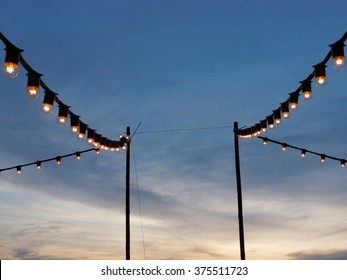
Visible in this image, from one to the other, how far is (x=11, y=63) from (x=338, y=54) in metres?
6.25

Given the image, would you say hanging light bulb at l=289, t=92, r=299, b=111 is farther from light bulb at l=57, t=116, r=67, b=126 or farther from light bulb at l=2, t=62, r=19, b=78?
light bulb at l=2, t=62, r=19, b=78

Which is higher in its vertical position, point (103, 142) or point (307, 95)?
point (103, 142)

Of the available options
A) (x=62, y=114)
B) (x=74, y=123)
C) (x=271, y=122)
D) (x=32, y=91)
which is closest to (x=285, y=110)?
(x=271, y=122)

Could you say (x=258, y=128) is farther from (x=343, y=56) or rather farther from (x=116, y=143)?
(x=343, y=56)

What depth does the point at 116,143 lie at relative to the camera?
64.9ft

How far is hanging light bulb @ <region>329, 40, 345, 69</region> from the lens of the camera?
10922 mm

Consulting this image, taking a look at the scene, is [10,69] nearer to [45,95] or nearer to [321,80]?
[45,95]

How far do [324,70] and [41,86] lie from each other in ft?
20.6

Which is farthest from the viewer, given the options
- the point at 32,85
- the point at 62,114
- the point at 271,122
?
the point at 271,122

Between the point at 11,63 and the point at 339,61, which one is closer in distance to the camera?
the point at 11,63

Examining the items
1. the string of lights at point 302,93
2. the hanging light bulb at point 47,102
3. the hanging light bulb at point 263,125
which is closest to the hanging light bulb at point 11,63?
the hanging light bulb at point 47,102

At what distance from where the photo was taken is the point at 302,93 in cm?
1382

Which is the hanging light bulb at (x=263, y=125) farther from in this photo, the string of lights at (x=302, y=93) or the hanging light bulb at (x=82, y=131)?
the hanging light bulb at (x=82, y=131)

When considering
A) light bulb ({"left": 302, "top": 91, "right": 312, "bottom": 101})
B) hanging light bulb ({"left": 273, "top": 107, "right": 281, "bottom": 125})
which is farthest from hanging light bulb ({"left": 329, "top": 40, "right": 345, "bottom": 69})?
hanging light bulb ({"left": 273, "top": 107, "right": 281, "bottom": 125})
